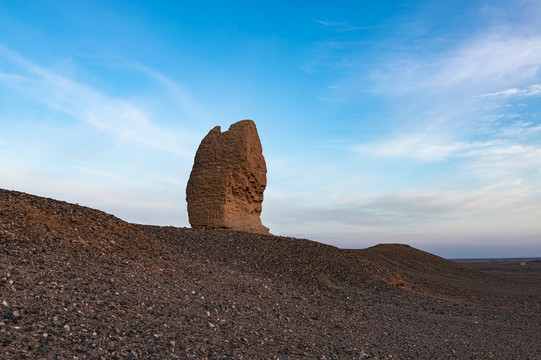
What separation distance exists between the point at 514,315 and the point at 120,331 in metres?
12.7

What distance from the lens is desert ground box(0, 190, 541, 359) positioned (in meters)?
5.06

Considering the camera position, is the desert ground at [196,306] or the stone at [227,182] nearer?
the desert ground at [196,306]

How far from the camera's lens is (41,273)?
6621 millimetres

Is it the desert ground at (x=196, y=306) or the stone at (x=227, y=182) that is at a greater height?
the stone at (x=227, y=182)

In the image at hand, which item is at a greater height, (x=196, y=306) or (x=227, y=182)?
(x=227, y=182)

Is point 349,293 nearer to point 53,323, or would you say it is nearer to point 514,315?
point 514,315

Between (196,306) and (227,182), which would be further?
(227,182)

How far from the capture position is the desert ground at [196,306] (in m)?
5.06

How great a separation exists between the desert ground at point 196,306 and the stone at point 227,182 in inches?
120

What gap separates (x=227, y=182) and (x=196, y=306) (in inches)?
424

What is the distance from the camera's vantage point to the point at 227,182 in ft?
58.1

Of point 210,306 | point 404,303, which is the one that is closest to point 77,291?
point 210,306

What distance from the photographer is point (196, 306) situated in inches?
282

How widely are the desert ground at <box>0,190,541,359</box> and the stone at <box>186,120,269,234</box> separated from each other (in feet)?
10.0
